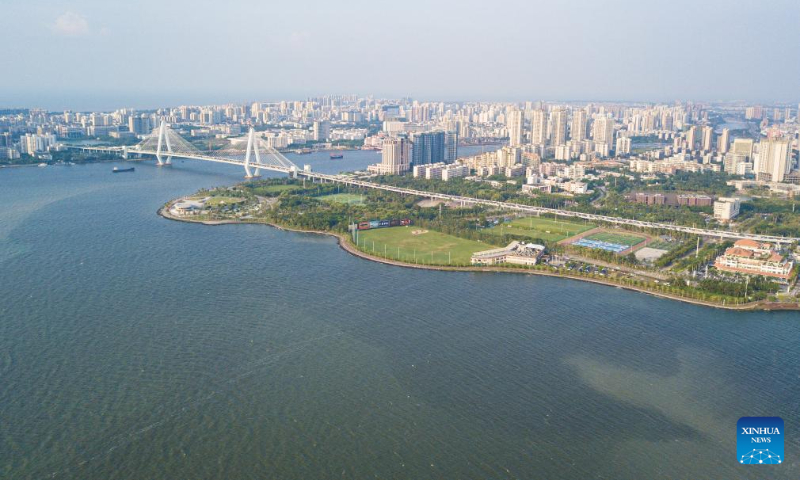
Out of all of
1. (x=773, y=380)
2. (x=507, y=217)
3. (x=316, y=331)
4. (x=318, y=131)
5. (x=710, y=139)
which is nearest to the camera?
(x=773, y=380)

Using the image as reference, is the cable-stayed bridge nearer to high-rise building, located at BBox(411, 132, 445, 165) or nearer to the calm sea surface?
high-rise building, located at BBox(411, 132, 445, 165)

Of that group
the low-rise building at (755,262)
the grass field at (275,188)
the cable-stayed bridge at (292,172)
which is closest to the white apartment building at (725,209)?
the cable-stayed bridge at (292,172)

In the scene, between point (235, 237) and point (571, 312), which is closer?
point (571, 312)

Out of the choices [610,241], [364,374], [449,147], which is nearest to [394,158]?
[449,147]

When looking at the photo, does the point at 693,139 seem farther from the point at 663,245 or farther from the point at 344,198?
the point at 663,245

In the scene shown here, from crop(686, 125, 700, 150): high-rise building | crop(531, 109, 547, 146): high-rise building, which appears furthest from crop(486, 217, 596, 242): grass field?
crop(686, 125, 700, 150): high-rise building

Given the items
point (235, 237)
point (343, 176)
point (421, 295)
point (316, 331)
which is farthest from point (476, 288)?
point (343, 176)

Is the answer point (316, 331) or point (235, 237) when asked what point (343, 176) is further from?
point (316, 331)
